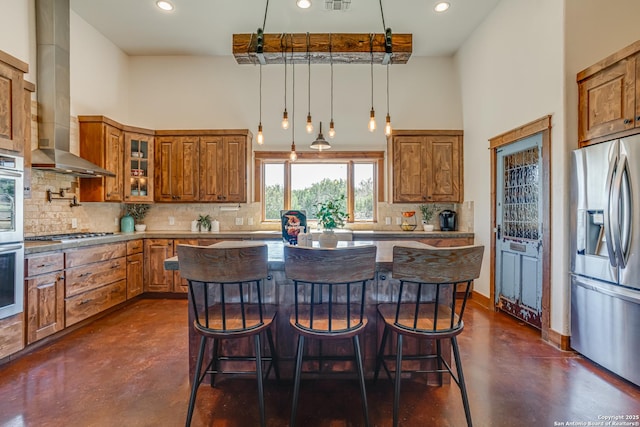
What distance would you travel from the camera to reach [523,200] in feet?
10.9

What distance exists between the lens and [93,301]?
11.0 ft

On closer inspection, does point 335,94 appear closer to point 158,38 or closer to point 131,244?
point 158,38

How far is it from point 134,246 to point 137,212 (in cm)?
91

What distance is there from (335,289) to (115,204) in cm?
395

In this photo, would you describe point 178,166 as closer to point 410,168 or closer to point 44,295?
point 44,295

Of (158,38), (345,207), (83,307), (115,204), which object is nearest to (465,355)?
(345,207)

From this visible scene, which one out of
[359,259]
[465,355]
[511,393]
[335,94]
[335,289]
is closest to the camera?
[359,259]

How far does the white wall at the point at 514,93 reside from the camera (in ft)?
9.08

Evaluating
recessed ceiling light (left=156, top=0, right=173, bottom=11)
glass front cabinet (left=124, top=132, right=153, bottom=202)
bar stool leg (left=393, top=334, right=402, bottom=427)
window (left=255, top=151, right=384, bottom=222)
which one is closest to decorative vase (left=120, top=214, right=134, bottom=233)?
glass front cabinet (left=124, top=132, right=153, bottom=202)

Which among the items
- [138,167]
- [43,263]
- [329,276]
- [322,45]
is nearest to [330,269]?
[329,276]

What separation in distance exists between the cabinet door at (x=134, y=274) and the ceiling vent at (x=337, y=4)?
12.9 feet

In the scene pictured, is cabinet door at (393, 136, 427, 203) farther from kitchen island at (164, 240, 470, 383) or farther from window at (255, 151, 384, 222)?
kitchen island at (164, 240, 470, 383)

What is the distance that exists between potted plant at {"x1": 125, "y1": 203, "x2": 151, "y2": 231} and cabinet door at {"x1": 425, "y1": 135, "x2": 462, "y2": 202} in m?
4.37

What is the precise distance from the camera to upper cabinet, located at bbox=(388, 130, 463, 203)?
4621mm
